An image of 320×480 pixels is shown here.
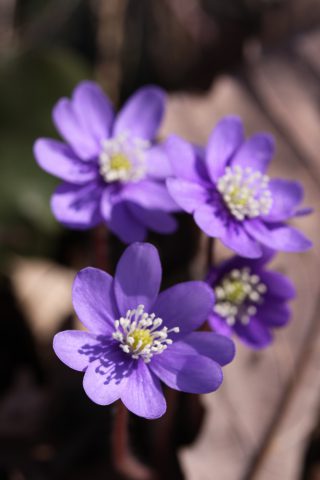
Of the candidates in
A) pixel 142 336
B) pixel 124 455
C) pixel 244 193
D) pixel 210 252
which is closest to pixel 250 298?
pixel 210 252

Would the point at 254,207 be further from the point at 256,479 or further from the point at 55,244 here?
the point at 55,244

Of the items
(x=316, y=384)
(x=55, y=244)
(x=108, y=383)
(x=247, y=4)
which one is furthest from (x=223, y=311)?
(x=247, y=4)

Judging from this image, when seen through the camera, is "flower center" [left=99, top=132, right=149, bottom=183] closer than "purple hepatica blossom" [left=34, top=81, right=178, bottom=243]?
No

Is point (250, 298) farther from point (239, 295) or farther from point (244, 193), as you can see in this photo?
point (244, 193)

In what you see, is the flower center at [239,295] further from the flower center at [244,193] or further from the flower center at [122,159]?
the flower center at [122,159]

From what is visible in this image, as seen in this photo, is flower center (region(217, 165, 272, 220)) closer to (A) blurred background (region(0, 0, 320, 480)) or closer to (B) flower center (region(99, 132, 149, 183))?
(B) flower center (region(99, 132, 149, 183))

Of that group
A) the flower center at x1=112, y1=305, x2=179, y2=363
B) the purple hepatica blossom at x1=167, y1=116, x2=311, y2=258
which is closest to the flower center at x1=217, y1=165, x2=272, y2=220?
the purple hepatica blossom at x1=167, y1=116, x2=311, y2=258

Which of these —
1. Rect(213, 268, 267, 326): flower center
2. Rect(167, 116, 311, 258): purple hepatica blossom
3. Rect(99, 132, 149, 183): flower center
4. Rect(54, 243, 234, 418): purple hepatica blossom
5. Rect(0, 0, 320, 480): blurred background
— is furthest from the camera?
Rect(0, 0, 320, 480): blurred background
